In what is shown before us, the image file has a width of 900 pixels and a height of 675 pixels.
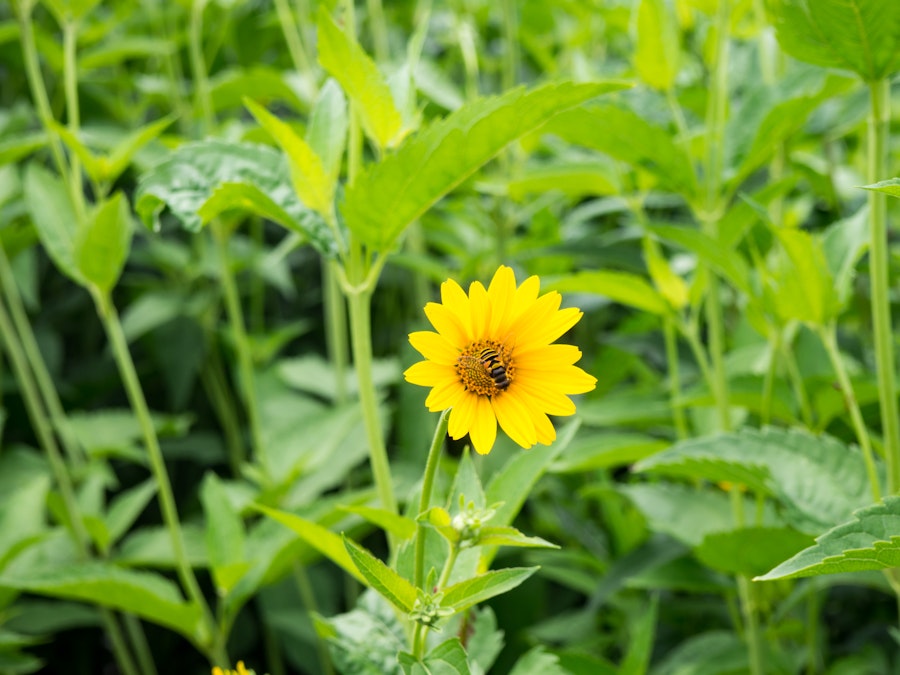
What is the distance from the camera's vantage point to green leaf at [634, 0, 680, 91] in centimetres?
99

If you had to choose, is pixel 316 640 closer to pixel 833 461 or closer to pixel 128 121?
pixel 833 461

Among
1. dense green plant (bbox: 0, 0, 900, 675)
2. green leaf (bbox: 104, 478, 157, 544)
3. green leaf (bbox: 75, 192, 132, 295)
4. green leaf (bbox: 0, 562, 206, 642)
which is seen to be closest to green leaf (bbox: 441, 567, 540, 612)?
dense green plant (bbox: 0, 0, 900, 675)

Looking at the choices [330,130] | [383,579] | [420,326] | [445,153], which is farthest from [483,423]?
[420,326]

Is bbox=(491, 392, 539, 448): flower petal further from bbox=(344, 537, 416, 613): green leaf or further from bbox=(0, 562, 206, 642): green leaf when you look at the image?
bbox=(0, 562, 206, 642): green leaf

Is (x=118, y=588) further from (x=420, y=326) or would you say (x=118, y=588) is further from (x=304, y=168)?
(x=420, y=326)

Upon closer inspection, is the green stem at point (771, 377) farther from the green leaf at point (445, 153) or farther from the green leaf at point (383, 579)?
the green leaf at point (383, 579)

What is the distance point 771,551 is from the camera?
82cm

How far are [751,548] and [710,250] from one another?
269mm

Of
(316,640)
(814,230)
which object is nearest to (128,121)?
(316,640)

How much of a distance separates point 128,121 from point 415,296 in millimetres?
679

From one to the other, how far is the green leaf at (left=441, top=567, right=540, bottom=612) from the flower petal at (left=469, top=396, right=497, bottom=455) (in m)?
0.08

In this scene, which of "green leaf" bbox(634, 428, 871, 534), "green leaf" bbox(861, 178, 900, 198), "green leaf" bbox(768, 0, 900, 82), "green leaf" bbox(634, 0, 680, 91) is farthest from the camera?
"green leaf" bbox(634, 0, 680, 91)

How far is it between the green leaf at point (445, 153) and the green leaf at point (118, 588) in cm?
46

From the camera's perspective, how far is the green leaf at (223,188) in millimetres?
735
